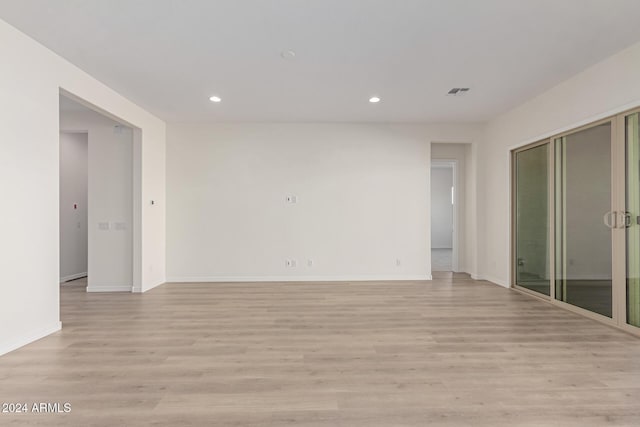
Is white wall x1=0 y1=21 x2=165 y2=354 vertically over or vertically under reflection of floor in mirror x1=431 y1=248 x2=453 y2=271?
over

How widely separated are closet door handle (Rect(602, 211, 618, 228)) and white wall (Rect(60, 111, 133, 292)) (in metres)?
6.53

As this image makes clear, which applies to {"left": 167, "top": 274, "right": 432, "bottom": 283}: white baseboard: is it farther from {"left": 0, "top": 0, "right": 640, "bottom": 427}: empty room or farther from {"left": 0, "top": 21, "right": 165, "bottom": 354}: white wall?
{"left": 0, "top": 21, "right": 165, "bottom": 354}: white wall

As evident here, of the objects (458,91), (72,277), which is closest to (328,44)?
(458,91)

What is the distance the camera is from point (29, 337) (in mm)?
3010

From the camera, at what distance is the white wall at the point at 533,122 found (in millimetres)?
3332

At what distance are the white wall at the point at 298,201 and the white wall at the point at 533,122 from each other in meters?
1.12

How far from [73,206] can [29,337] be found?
159 inches

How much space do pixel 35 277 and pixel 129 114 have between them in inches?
105

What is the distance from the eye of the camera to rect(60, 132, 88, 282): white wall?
5930mm

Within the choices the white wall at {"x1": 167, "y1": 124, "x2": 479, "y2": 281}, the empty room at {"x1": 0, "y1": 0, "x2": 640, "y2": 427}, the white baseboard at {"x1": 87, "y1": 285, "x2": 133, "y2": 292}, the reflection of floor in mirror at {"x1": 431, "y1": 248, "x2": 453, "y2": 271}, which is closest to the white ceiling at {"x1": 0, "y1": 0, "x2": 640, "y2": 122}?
the empty room at {"x1": 0, "y1": 0, "x2": 640, "y2": 427}

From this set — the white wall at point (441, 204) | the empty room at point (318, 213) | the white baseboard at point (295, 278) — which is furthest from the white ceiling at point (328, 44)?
the white wall at point (441, 204)

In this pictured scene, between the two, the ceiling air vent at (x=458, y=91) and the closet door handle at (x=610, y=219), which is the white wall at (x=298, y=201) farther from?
the closet door handle at (x=610, y=219)

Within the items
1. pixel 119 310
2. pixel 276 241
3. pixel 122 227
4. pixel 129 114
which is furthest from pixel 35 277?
pixel 276 241

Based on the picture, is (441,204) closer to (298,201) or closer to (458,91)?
(298,201)
